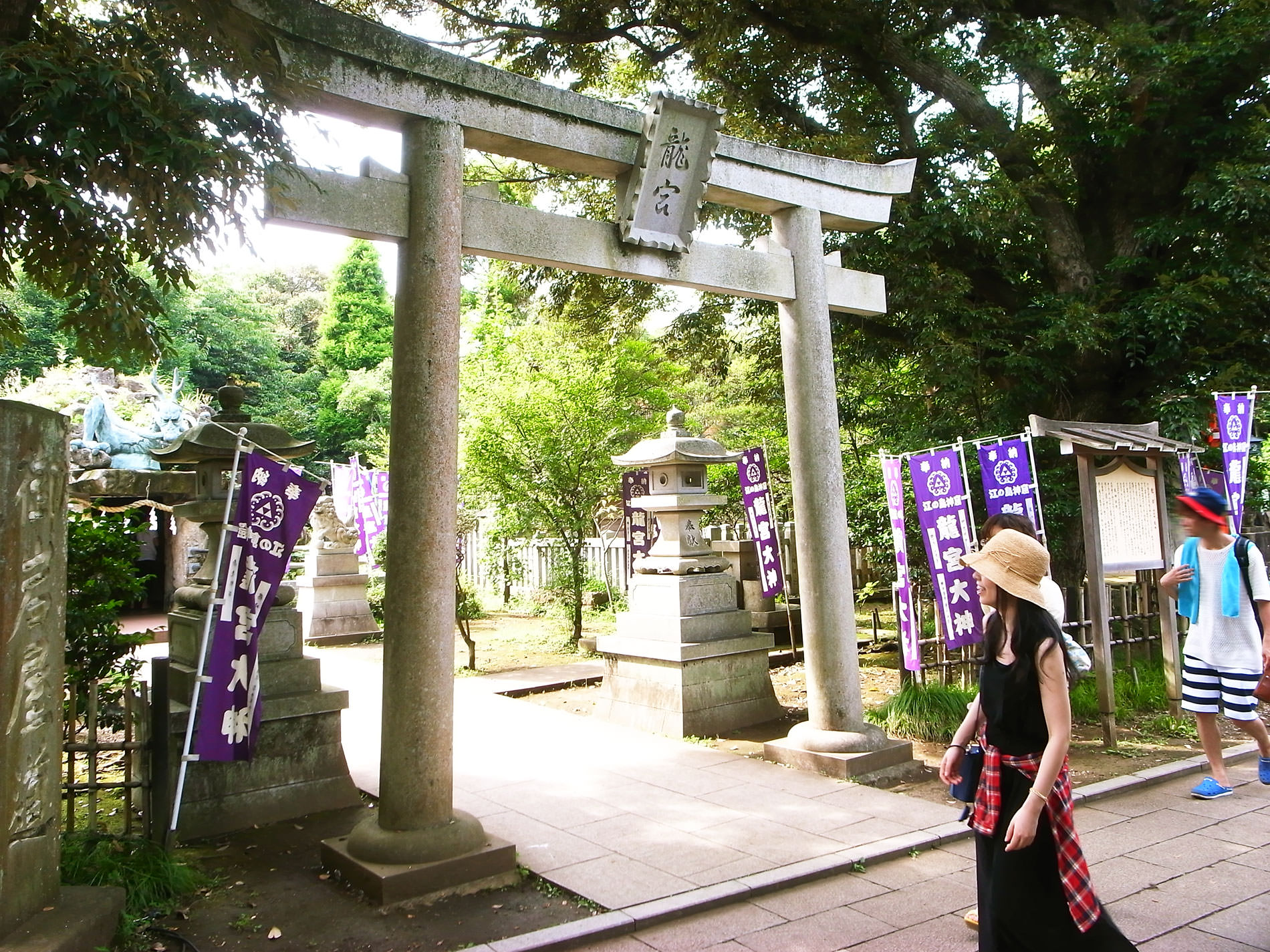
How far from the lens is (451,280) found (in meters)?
4.91

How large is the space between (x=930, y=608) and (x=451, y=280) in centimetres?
1006

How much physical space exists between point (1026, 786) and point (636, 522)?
32.7ft

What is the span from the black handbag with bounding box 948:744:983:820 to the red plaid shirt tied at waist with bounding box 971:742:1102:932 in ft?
0.48

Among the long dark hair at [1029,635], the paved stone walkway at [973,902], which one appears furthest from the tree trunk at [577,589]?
the long dark hair at [1029,635]

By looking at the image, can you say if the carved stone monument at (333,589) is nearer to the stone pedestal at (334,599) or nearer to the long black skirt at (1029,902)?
the stone pedestal at (334,599)

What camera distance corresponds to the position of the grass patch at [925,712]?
7555mm

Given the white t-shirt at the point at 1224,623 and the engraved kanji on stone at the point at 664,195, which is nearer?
the white t-shirt at the point at 1224,623

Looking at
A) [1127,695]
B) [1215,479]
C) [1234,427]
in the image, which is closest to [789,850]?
[1127,695]

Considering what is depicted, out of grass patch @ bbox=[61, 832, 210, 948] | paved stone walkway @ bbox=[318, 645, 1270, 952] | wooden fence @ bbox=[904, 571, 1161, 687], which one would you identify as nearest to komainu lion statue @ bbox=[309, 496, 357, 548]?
paved stone walkway @ bbox=[318, 645, 1270, 952]

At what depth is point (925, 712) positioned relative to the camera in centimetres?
761

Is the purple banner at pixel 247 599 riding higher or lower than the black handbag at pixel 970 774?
higher

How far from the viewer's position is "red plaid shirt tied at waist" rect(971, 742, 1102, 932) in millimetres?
2994

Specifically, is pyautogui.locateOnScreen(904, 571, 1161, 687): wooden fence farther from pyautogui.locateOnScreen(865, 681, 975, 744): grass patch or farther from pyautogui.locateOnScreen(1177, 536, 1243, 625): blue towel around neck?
pyautogui.locateOnScreen(1177, 536, 1243, 625): blue towel around neck

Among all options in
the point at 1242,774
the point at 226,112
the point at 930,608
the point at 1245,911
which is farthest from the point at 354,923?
the point at 930,608
